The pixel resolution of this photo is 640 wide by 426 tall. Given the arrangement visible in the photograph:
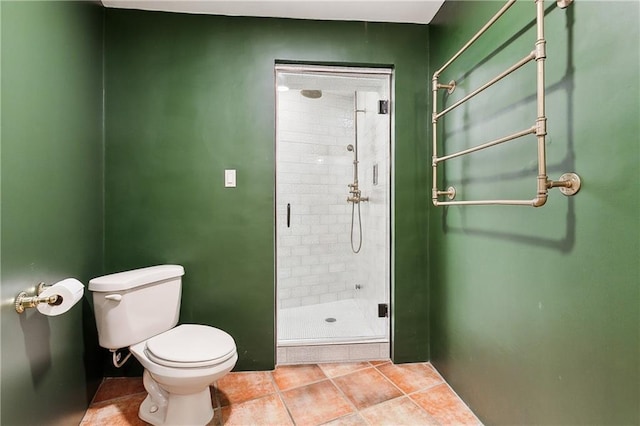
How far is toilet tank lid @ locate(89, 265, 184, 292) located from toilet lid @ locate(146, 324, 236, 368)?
281 mm

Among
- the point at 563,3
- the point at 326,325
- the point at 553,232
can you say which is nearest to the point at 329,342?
the point at 326,325

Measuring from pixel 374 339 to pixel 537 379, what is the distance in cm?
106

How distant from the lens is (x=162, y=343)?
149 centimetres

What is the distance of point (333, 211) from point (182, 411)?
Answer: 1.90m

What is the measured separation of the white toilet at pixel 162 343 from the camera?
136cm

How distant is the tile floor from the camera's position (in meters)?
1.53

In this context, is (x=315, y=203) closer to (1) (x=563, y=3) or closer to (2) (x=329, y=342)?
(2) (x=329, y=342)

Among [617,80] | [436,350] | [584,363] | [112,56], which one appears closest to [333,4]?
[112,56]

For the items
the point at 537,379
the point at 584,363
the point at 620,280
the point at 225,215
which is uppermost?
the point at 225,215

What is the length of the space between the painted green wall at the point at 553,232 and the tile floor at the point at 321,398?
0.21 meters

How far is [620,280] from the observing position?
0.88 meters

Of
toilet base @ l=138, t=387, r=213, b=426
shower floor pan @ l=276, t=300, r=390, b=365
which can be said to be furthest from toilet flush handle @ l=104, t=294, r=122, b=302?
shower floor pan @ l=276, t=300, r=390, b=365

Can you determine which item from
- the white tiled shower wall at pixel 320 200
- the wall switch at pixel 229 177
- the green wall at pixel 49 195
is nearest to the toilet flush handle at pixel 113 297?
the green wall at pixel 49 195

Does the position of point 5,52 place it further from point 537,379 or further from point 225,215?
point 537,379
